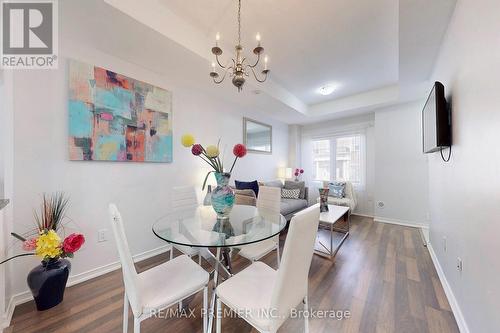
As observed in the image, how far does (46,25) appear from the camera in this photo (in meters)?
1.65

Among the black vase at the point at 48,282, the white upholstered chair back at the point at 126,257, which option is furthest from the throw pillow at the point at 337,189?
the black vase at the point at 48,282

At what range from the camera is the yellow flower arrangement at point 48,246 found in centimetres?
144

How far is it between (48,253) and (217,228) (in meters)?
1.35

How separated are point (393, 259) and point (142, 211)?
3.31 meters

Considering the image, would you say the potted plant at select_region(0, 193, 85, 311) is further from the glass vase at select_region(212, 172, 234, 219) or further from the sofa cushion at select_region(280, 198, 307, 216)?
the sofa cushion at select_region(280, 198, 307, 216)

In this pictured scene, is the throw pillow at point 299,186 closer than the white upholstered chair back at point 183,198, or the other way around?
the white upholstered chair back at point 183,198

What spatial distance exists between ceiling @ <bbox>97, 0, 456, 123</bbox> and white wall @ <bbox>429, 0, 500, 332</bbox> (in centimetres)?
37

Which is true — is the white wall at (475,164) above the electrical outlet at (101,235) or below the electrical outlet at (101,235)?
above

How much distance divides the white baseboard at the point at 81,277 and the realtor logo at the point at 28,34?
6.49 feet

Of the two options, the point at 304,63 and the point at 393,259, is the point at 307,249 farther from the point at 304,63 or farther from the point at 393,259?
the point at 304,63

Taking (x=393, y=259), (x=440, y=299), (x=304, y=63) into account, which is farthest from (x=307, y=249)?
(x=304, y=63)

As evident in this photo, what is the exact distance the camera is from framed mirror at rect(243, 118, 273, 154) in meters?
4.02

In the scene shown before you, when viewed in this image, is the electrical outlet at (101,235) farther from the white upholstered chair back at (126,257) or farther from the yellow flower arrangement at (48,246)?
the white upholstered chair back at (126,257)

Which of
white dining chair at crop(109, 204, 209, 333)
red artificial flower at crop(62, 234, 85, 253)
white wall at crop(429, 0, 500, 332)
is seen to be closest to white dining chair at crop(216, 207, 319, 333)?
white dining chair at crop(109, 204, 209, 333)
